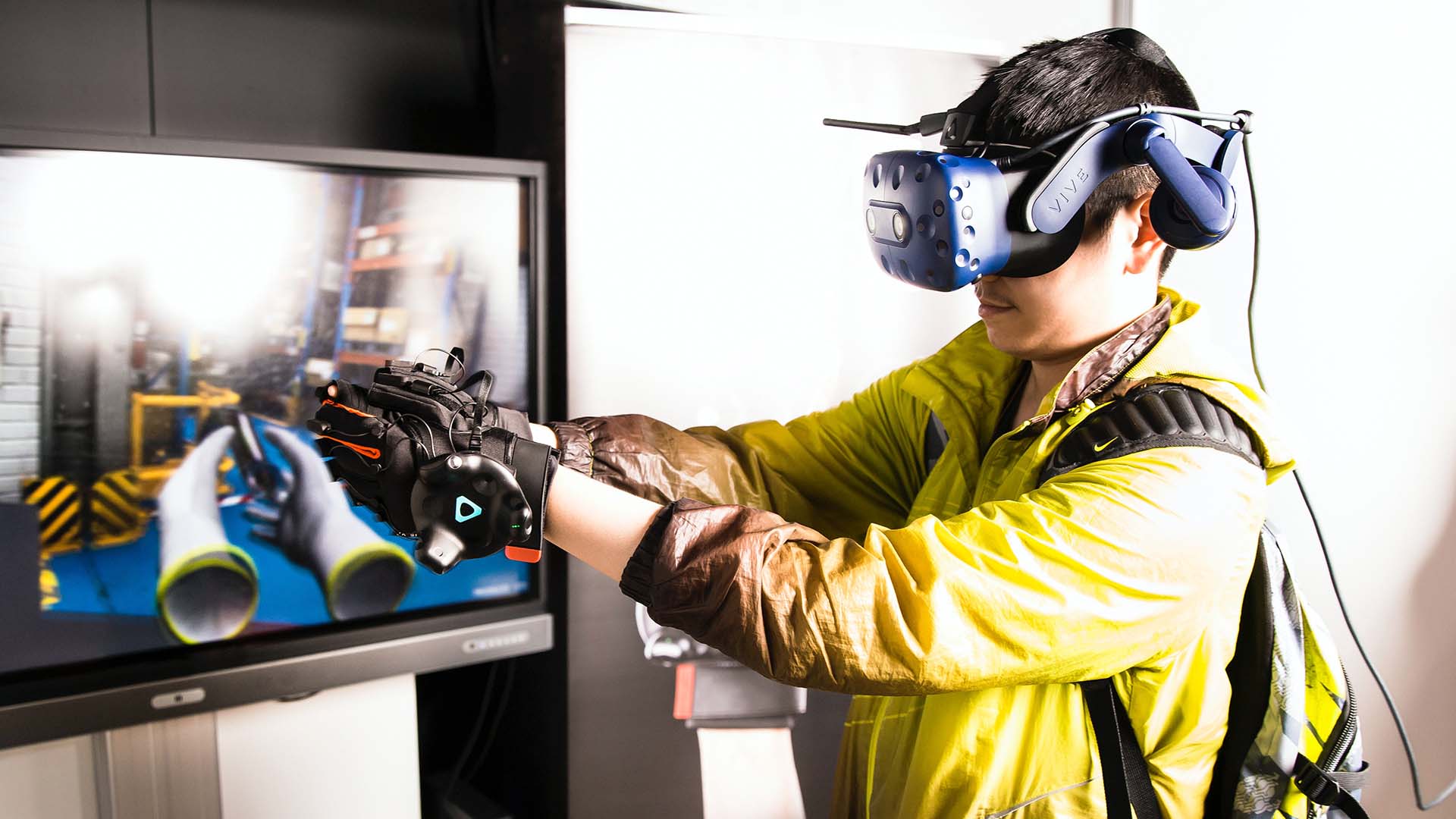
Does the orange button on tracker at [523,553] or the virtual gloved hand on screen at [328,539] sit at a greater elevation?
the orange button on tracker at [523,553]

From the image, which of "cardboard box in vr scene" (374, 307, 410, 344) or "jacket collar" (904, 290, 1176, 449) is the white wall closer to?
"jacket collar" (904, 290, 1176, 449)

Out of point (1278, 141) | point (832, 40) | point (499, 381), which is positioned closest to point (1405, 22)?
point (1278, 141)

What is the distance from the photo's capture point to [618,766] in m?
1.66

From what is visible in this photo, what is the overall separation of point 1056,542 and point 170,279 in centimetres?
118

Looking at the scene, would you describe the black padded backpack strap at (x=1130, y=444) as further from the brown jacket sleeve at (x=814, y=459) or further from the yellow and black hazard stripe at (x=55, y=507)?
the yellow and black hazard stripe at (x=55, y=507)

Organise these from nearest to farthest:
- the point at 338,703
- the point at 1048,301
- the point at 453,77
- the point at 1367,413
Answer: the point at 1048,301 → the point at 338,703 → the point at 1367,413 → the point at 453,77

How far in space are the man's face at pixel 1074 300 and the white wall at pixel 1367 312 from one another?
975 millimetres

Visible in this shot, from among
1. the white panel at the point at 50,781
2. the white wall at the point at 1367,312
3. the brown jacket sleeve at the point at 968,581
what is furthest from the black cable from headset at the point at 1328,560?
the white panel at the point at 50,781

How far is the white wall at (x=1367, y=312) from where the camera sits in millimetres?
1674

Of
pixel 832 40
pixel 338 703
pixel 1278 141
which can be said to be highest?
pixel 832 40

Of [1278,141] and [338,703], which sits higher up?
[1278,141]

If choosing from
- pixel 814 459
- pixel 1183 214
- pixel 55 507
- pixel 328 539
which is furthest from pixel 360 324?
pixel 1183 214

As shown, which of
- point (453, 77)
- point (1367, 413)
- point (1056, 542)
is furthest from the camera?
point (453, 77)

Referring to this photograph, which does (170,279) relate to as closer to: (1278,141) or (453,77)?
(453,77)
